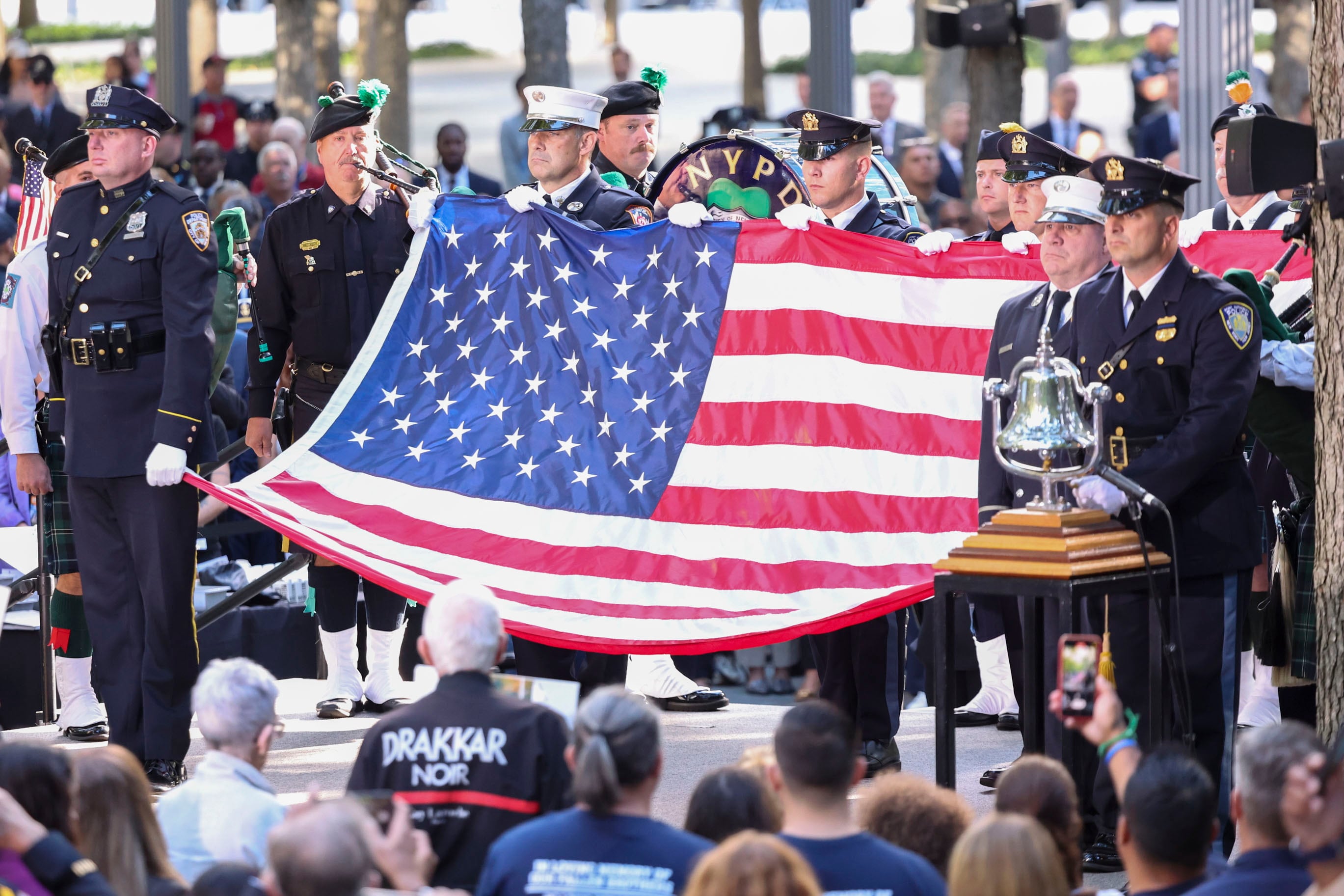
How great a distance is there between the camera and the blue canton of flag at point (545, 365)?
25.2 ft

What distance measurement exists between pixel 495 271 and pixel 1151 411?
3.04m

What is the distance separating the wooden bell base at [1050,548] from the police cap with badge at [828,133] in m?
2.51

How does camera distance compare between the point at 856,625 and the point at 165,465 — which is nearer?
the point at 165,465

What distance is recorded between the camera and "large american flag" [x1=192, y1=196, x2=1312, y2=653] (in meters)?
7.30

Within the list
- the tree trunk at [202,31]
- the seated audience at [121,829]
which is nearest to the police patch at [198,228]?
the seated audience at [121,829]

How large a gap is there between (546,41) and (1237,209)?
8.96 metres

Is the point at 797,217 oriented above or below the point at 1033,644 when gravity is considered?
above

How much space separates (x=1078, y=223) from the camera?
6.29 meters

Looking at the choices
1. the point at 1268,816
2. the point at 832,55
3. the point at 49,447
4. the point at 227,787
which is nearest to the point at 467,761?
the point at 227,787

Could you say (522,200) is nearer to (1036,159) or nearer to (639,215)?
(639,215)

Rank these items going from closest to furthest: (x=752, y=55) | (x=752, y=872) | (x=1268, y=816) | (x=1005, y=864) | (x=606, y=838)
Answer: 1. (x=752, y=872)
2. (x=1005, y=864)
3. (x=1268, y=816)
4. (x=606, y=838)
5. (x=752, y=55)

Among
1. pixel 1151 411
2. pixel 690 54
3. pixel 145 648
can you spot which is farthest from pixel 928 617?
pixel 690 54

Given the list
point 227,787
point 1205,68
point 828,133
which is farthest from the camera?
point 1205,68

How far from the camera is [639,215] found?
8172 millimetres
